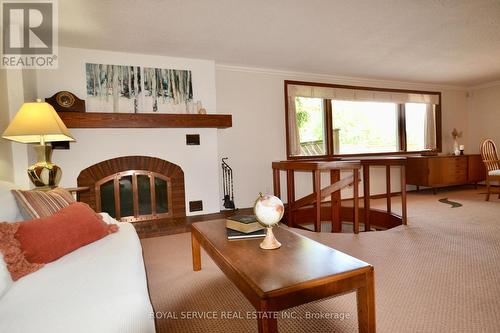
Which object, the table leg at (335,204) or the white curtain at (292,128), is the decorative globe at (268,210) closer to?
the table leg at (335,204)

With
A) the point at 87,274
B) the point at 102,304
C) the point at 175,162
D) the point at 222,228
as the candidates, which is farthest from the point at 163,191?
the point at 102,304

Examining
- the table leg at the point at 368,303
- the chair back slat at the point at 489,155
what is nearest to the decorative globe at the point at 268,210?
the table leg at the point at 368,303

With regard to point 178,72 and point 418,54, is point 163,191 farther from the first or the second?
point 418,54

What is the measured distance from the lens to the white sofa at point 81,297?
806 millimetres

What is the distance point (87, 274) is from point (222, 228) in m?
0.84

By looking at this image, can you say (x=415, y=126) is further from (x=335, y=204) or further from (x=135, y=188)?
(x=135, y=188)

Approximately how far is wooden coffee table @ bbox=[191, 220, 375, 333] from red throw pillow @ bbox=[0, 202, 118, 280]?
2.39 feet

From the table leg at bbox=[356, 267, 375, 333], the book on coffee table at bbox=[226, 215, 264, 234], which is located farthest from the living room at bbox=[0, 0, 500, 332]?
the book on coffee table at bbox=[226, 215, 264, 234]

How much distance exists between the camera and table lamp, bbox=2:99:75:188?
6.99ft

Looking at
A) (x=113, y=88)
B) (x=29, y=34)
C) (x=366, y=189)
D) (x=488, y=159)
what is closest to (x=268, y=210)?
(x=366, y=189)

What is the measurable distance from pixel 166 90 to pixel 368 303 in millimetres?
3310

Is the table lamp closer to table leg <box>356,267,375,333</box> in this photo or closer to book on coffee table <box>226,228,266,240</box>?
book on coffee table <box>226,228,266,240</box>

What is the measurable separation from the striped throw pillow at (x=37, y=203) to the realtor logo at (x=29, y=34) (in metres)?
1.66

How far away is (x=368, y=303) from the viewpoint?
1109 millimetres
